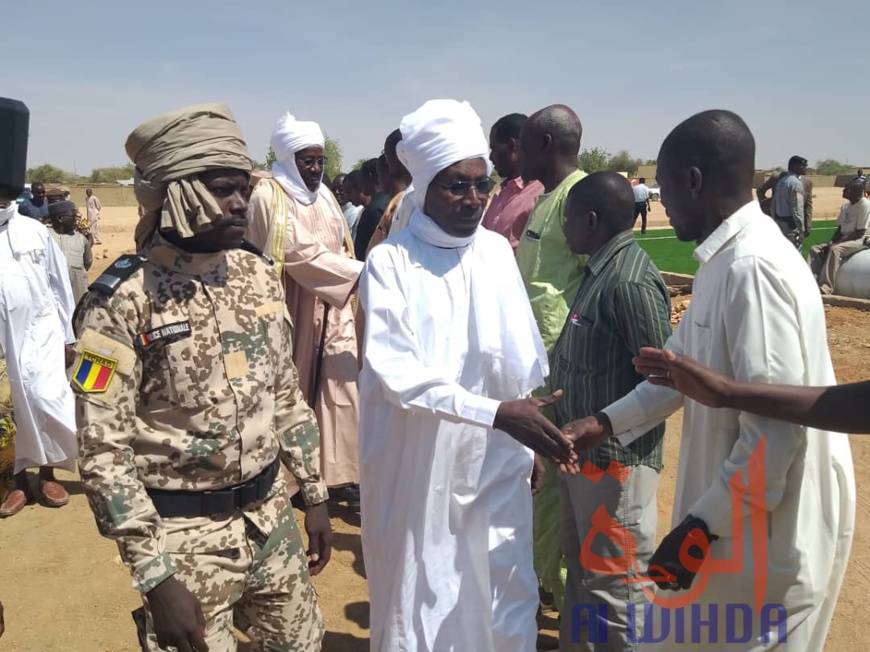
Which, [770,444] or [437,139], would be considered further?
[437,139]

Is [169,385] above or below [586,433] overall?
above

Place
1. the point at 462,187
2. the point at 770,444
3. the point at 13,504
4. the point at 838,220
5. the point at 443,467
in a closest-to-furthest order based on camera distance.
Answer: the point at 770,444 → the point at 443,467 → the point at 462,187 → the point at 13,504 → the point at 838,220

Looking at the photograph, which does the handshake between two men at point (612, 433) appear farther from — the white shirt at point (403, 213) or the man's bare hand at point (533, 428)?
the white shirt at point (403, 213)

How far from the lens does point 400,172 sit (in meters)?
5.77

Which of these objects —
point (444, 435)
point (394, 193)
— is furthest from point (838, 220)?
point (444, 435)

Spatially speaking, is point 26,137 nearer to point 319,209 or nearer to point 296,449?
point 296,449

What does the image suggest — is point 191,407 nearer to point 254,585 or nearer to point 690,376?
point 254,585

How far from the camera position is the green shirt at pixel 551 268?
149 inches

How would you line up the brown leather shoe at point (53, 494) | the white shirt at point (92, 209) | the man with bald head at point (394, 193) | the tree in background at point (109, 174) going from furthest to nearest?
1. the tree in background at point (109, 174)
2. the white shirt at point (92, 209)
3. the brown leather shoe at point (53, 494)
4. the man with bald head at point (394, 193)

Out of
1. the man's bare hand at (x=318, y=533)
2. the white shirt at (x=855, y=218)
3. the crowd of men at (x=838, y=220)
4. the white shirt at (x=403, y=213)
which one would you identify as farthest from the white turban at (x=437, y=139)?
the white shirt at (x=855, y=218)

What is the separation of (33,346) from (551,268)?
3.69m

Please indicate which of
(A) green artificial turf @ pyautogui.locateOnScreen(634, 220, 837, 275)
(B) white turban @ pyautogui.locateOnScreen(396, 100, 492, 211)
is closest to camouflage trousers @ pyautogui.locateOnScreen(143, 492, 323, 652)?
(B) white turban @ pyautogui.locateOnScreen(396, 100, 492, 211)

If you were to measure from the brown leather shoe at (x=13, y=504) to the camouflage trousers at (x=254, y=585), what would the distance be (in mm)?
3577

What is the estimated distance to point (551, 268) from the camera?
12.7 feet
